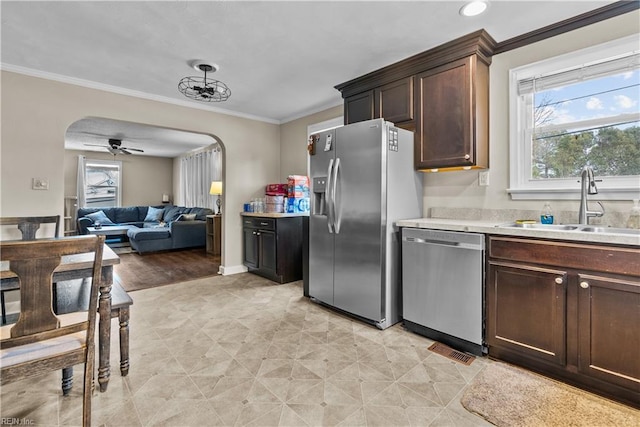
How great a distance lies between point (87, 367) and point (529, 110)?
11.0 feet

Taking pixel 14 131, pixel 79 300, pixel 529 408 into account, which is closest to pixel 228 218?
pixel 14 131

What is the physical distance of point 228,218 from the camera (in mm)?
4492

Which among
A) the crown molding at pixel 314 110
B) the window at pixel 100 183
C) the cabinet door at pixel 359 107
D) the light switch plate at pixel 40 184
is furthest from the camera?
the window at pixel 100 183

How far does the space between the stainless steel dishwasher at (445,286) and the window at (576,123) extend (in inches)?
31.1

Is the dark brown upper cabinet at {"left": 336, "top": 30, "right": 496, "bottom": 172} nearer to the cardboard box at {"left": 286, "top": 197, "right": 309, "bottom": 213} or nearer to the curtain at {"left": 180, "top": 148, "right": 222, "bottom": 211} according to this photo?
the cardboard box at {"left": 286, "top": 197, "right": 309, "bottom": 213}

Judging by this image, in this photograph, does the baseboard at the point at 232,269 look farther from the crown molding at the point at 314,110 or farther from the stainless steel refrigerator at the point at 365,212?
the crown molding at the point at 314,110

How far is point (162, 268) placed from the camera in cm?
484

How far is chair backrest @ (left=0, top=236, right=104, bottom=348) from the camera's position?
115cm

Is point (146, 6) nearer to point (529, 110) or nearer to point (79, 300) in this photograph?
point (79, 300)

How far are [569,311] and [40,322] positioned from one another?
263cm

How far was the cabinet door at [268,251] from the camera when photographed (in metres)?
3.95

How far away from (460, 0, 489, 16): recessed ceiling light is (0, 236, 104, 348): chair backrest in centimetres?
260

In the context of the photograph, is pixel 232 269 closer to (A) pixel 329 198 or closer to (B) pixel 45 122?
(A) pixel 329 198

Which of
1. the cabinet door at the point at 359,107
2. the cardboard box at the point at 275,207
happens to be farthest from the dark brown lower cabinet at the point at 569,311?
the cardboard box at the point at 275,207
